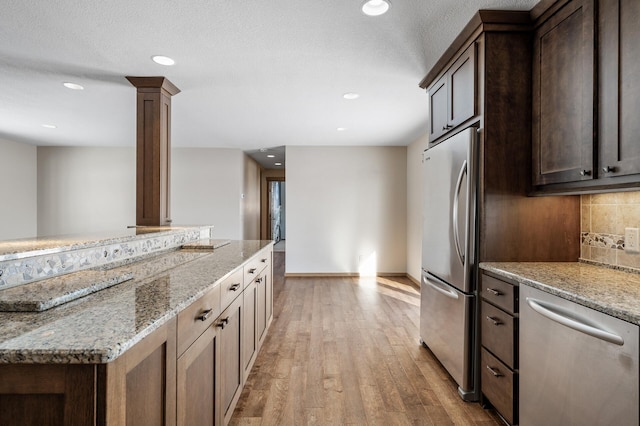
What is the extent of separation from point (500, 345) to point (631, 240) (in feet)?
2.81

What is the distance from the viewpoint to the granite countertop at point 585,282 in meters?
1.18

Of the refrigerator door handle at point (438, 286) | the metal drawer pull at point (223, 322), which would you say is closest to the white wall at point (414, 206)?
Answer: the refrigerator door handle at point (438, 286)

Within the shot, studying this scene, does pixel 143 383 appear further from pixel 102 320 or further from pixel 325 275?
pixel 325 275

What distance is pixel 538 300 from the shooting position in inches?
59.7

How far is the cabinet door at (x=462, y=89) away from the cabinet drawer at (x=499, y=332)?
1.21 meters

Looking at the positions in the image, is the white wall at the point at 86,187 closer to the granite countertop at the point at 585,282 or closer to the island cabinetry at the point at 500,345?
the island cabinetry at the point at 500,345

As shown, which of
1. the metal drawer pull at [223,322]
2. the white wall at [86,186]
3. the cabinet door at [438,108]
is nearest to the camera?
the metal drawer pull at [223,322]

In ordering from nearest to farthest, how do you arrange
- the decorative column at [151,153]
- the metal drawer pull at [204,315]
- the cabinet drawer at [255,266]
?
1. the metal drawer pull at [204,315]
2. the cabinet drawer at [255,266]
3. the decorative column at [151,153]

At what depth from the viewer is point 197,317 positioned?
1244mm

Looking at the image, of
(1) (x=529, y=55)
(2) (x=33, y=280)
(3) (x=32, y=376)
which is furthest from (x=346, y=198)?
(3) (x=32, y=376)

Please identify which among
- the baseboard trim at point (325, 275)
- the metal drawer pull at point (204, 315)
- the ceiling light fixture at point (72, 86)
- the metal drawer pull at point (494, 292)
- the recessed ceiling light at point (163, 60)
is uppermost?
the ceiling light fixture at point (72, 86)

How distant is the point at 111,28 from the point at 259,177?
660cm

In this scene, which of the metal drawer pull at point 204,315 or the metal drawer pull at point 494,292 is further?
the metal drawer pull at point 494,292

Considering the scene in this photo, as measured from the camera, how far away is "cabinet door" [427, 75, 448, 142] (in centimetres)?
254
